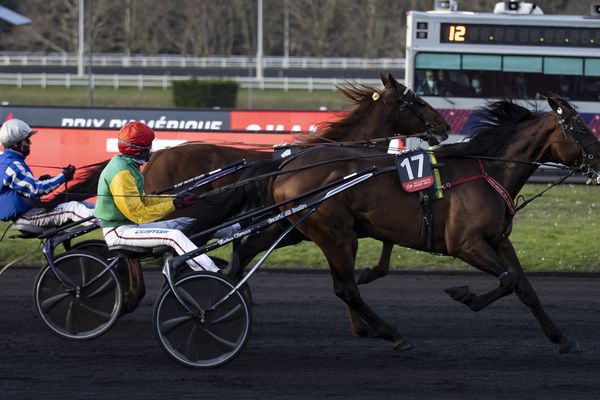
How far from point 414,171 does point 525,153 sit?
0.86 m

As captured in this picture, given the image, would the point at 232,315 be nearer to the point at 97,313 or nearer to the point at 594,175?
the point at 97,313

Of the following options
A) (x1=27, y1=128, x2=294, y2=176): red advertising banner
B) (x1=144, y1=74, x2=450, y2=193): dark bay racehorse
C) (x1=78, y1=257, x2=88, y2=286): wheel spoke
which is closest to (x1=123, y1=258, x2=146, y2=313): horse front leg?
(x1=78, y1=257, x2=88, y2=286): wheel spoke

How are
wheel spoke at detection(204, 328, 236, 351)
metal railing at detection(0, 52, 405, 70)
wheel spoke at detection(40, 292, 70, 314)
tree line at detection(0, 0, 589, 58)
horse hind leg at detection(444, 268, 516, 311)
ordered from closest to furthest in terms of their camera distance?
wheel spoke at detection(204, 328, 236, 351), horse hind leg at detection(444, 268, 516, 311), wheel spoke at detection(40, 292, 70, 314), metal railing at detection(0, 52, 405, 70), tree line at detection(0, 0, 589, 58)

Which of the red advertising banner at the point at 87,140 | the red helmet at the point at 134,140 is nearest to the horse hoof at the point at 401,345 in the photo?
the red helmet at the point at 134,140

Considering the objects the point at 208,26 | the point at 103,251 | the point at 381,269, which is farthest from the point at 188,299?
the point at 208,26

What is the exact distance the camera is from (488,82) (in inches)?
823

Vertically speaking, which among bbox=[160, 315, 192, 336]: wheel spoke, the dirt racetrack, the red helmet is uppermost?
the red helmet

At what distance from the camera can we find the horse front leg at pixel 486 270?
6.96 metres

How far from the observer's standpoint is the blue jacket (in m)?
7.53

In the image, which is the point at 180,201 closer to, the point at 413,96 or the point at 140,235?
the point at 140,235

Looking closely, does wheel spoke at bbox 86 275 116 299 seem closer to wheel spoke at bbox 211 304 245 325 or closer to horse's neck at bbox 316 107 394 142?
wheel spoke at bbox 211 304 245 325

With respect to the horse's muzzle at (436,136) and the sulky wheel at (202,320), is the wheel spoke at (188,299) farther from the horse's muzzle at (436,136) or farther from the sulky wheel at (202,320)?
the horse's muzzle at (436,136)

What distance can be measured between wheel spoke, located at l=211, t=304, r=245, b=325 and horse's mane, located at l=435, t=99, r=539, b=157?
1831 mm

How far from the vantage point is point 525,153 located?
24.6ft
